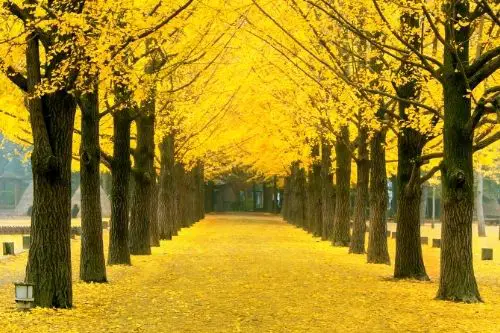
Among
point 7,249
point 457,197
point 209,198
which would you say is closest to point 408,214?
point 457,197

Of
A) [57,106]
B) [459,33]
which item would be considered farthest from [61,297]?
[459,33]

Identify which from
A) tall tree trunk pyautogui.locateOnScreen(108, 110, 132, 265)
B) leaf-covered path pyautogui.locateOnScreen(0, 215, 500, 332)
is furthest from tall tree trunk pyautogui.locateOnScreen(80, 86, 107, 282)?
tall tree trunk pyautogui.locateOnScreen(108, 110, 132, 265)

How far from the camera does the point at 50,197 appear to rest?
12.8 meters

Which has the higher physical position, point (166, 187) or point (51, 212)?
point (166, 187)

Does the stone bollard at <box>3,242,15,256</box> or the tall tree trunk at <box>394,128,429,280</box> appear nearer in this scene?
the tall tree trunk at <box>394,128,429,280</box>

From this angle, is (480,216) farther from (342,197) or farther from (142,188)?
(142,188)

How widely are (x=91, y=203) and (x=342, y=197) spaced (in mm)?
16026

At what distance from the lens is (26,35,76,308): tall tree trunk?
12.7 meters

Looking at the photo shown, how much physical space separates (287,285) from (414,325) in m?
5.62

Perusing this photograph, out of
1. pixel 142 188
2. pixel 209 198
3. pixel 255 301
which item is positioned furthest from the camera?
pixel 209 198

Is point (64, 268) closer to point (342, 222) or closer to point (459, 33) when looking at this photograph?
point (459, 33)

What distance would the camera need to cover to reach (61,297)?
12891 mm

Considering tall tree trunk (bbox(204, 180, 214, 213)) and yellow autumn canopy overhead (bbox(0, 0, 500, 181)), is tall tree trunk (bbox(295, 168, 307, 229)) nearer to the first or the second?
yellow autumn canopy overhead (bbox(0, 0, 500, 181))

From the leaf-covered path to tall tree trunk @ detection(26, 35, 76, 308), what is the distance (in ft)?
1.75
